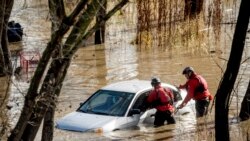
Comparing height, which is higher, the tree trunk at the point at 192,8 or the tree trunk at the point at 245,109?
the tree trunk at the point at 192,8

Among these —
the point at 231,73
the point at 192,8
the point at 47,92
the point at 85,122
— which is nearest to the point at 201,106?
the point at 85,122

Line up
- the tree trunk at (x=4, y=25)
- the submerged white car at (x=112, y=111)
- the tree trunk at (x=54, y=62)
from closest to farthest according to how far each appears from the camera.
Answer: the tree trunk at (x=54, y=62) → the tree trunk at (x=4, y=25) → the submerged white car at (x=112, y=111)

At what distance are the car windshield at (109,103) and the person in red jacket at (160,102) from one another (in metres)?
0.56

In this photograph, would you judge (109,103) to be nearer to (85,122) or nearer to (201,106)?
(85,122)

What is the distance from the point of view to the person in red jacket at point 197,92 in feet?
56.7

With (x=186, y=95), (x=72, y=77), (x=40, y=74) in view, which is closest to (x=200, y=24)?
(x=72, y=77)

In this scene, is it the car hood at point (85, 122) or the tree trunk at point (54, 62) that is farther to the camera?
the car hood at point (85, 122)

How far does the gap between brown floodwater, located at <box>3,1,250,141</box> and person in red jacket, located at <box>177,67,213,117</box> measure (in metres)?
0.41

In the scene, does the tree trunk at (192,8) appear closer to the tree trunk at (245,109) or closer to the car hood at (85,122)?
the tree trunk at (245,109)

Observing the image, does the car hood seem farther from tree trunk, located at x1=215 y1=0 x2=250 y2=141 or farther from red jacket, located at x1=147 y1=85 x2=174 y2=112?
tree trunk, located at x1=215 y1=0 x2=250 y2=141

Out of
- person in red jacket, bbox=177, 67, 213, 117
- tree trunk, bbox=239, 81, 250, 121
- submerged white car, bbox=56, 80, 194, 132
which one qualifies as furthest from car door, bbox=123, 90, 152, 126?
tree trunk, bbox=239, 81, 250, 121

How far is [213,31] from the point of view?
30.2 metres

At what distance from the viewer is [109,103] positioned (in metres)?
17.1

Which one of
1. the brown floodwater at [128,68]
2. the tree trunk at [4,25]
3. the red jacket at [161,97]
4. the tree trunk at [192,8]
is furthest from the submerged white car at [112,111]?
the tree trunk at [192,8]
